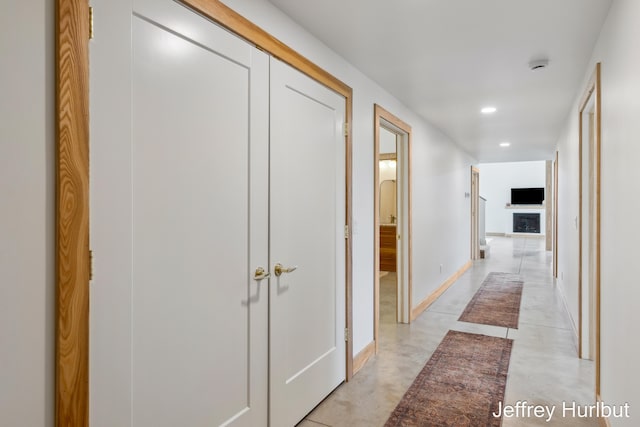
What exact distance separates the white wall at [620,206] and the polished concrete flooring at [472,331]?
494 millimetres

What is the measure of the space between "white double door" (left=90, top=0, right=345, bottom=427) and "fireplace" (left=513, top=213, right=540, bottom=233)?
15214 mm

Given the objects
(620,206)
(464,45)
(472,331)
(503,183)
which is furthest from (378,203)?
(503,183)

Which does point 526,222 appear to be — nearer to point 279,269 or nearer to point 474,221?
point 474,221

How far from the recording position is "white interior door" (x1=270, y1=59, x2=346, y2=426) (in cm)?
213

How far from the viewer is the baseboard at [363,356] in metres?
3.04

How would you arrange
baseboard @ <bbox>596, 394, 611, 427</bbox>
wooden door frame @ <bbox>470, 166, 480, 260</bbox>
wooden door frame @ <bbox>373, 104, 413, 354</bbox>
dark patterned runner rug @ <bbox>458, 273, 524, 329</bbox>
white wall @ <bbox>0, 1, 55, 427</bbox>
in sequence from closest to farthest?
white wall @ <bbox>0, 1, 55, 427</bbox> < baseboard @ <bbox>596, 394, 611, 427</bbox> < wooden door frame @ <bbox>373, 104, 413, 354</bbox> < dark patterned runner rug @ <bbox>458, 273, 524, 329</bbox> < wooden door frame @ <bbox>470, 166, 480, 260</bbox>

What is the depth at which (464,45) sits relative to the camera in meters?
2.62

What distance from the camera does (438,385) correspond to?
2777mm

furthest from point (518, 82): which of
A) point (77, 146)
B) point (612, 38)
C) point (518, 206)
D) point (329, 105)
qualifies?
point (518, 206)

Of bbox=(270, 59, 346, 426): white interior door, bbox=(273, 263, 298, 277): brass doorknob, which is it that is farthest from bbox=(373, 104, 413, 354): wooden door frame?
bbox=(273, 263, 298, 277): brass doorknob

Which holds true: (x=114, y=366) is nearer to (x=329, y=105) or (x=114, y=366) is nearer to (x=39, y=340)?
(x=39, y=340)

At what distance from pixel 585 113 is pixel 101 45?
3535mm

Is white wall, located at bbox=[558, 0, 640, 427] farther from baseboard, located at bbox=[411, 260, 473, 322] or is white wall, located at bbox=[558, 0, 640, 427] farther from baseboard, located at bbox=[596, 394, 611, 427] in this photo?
baseboard, located at bbox=[411, 260, 473, 322]

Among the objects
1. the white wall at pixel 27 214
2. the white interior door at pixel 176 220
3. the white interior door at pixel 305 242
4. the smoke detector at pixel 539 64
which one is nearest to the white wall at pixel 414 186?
the white interior door at pixel 305 242
